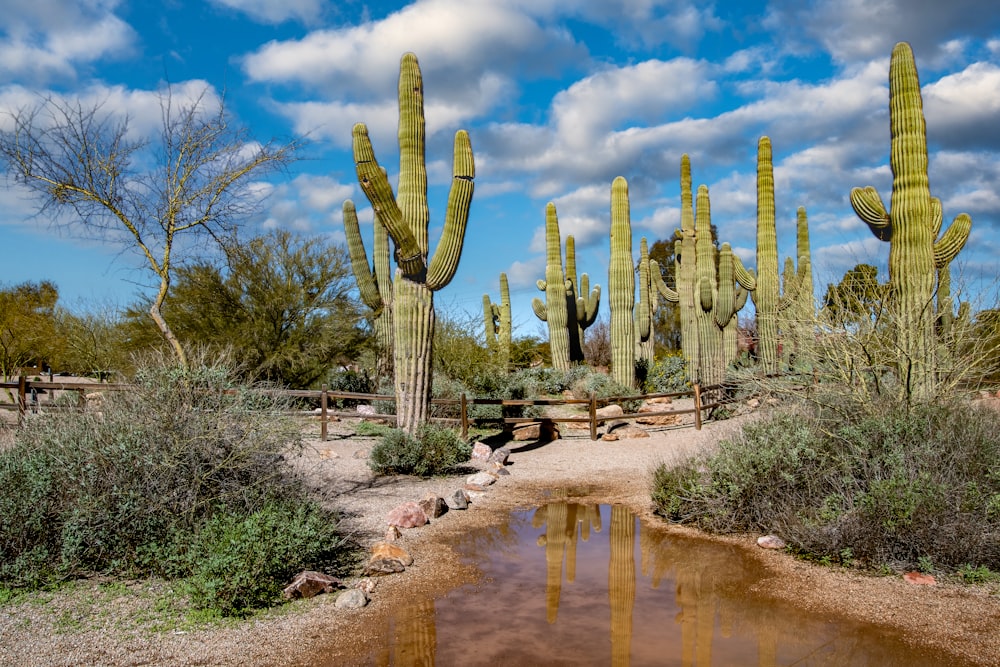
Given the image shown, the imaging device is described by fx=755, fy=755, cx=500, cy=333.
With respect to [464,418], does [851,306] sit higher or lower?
higher

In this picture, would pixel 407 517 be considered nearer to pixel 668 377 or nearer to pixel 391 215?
pixel 391 215

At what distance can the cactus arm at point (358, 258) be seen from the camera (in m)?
21.7

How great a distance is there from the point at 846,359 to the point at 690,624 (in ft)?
14.1

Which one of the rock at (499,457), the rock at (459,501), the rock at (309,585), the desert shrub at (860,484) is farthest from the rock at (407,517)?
the rock at (499,457)

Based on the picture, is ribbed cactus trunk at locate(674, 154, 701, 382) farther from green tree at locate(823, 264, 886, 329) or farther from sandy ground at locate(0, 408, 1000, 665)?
sandy ground at locate(0, 408, 1000, 665)

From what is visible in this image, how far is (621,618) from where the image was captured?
6223 mm

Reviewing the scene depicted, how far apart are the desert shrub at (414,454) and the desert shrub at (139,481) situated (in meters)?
4.23

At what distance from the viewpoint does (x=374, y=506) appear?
10.0m

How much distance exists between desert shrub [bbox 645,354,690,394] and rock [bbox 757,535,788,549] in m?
14.4

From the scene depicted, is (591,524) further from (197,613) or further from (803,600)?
(197,613)

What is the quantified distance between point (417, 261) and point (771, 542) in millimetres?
7274

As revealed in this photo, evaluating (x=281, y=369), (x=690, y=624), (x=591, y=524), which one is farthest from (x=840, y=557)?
(x=281, y=369)

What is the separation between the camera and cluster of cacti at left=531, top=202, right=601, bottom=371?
24.4 m

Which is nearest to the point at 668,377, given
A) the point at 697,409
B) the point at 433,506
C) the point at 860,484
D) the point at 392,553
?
the point at 697,409
